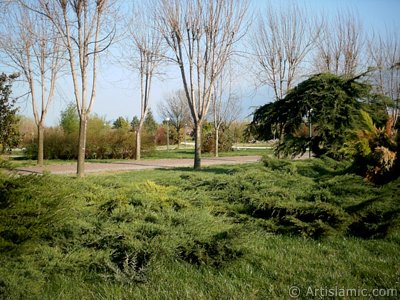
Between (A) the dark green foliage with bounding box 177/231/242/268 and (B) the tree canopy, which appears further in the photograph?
(B) the tree canopy

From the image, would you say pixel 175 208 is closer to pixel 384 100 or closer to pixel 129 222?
pixel 129 222

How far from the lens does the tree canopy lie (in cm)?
1041

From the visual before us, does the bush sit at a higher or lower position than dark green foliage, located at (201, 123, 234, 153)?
lower

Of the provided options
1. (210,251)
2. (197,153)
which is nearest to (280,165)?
(210,251)

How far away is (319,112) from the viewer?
10.6 metres

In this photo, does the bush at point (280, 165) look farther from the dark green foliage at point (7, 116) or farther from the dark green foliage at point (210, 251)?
the dark green foliage at point (7, 116)

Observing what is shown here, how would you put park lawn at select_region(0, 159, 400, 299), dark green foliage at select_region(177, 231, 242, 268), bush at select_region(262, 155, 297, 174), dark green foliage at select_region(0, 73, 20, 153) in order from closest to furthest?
park lawn at select_region(0, 159, 400, 299)
dark green foliage at select_region(177, 231, 242, 268)
bush at select_region(262, 155, 297, 174)
dark green foliage at select_region(0, 73, 20, 153)

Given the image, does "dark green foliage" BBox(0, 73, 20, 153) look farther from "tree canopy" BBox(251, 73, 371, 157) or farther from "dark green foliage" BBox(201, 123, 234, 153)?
"dark green foliage" BBox(201, 123, 234, 153)

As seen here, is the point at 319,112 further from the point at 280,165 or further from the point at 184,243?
the point at 184,243

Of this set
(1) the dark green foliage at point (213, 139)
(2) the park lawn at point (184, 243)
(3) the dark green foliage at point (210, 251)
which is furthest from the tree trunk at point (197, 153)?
(1) the dark green foliage at point (213, 139)

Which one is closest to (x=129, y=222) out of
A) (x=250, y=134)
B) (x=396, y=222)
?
(x=396, y=222)

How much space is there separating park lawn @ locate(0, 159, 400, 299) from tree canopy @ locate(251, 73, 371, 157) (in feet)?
19.1

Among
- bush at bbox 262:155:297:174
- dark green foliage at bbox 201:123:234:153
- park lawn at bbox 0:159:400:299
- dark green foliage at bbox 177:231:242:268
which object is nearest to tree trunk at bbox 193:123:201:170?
bush at bbox 262:155:297:174

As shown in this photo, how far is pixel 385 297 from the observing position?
2.63 meters
